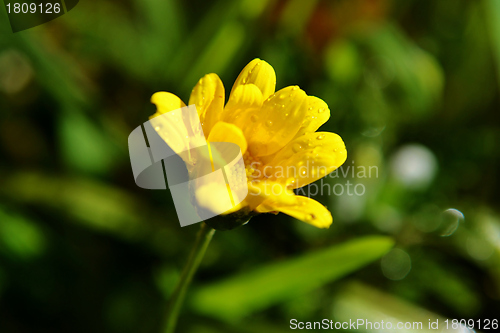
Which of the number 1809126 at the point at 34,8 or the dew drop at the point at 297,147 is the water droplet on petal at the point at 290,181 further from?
the number 1809126 at the point at 34,8

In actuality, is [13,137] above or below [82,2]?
below

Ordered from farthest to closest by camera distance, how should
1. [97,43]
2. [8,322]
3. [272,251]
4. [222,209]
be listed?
[97,43] < [272,251] < [8,322] < [222,209]

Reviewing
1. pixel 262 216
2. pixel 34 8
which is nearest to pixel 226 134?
pixel 262 216

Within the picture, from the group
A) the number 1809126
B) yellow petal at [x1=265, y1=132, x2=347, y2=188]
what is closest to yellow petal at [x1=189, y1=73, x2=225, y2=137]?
yellow petal at [x1=265, y1=132, x2=347, y2=188]

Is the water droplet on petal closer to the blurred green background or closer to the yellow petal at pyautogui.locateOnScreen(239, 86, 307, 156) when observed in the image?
the yellow petal at pyautogui.locateOnScreen(239, 86, 307, 156)

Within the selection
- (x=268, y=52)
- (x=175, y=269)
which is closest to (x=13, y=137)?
(x=175, y=269)

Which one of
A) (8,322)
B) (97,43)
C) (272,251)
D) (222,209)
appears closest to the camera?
(222,209)

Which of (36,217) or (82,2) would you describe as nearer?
(36,217)

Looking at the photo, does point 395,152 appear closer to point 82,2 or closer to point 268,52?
point 268,52
